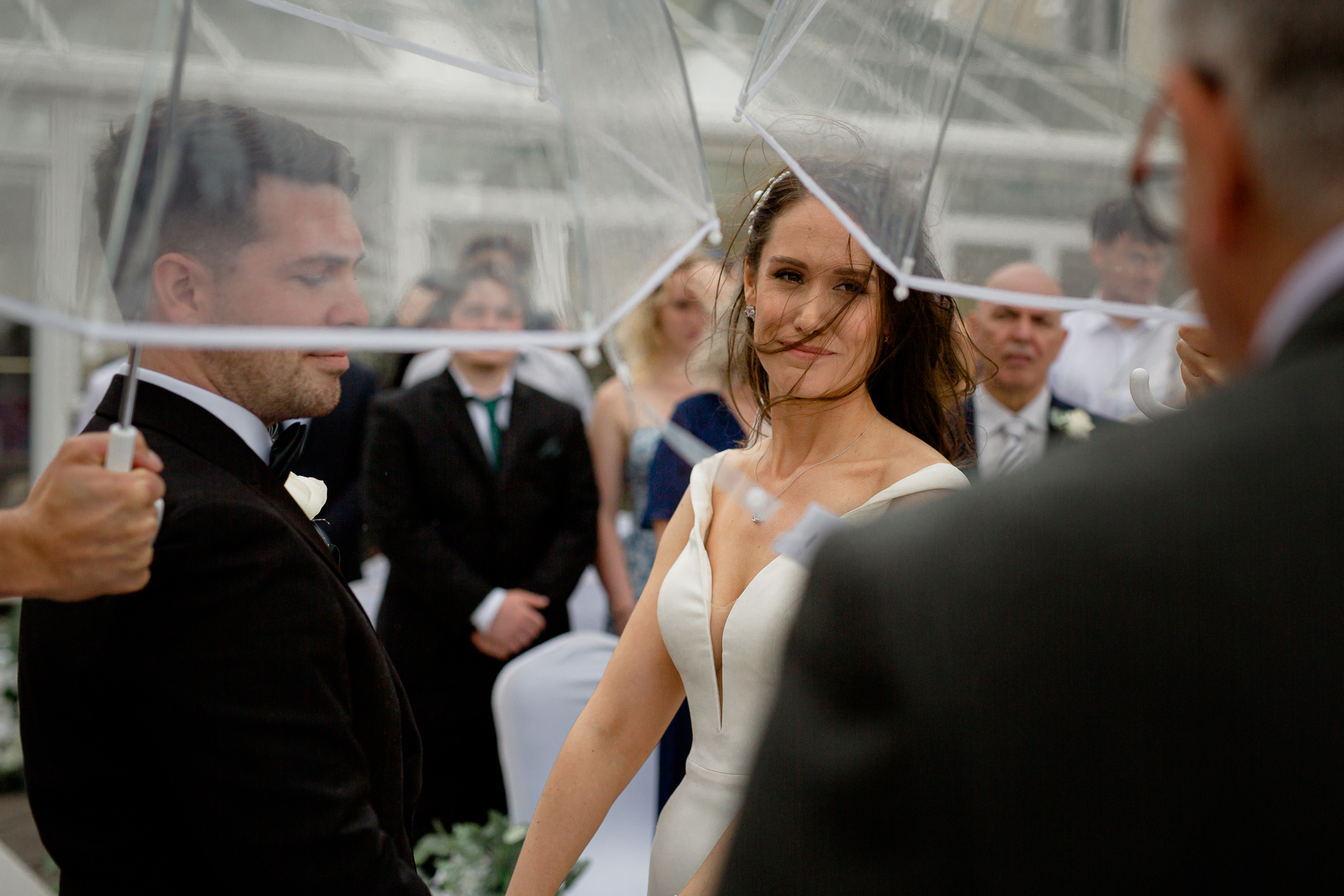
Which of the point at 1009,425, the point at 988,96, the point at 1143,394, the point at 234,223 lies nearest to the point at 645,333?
the point at 1009,425

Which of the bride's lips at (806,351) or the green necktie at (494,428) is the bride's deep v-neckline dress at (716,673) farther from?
the green necktie at (494,428)

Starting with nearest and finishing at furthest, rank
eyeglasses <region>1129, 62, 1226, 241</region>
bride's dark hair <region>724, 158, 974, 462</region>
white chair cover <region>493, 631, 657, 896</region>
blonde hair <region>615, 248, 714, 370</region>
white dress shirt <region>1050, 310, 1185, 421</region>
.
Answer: eyeglasses <region>1129, 62, 1226, 241</region> < bride's dark hair <region>724, 158, 974, 462</region> < white chair cover <region>493, 631, 657, 896</region> < white dress shirt <region>1050, 310, 1185, 421</region> < blonde hair <region>615, 248, 714, 370</region>

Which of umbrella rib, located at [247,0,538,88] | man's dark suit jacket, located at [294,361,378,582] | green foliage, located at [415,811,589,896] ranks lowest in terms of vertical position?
green foliage, located at [415,811,589,896]

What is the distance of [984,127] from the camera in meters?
1.36

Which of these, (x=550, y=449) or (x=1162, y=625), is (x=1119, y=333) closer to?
(x=550, y=449)

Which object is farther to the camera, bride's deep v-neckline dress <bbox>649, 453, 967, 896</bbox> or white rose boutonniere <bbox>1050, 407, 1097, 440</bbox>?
white rose boutonniere <bbox>1050, 407, 1097, 440</bbox>

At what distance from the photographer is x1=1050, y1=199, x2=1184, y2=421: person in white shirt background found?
4.20 feet

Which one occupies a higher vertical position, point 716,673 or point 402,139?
point 402,139

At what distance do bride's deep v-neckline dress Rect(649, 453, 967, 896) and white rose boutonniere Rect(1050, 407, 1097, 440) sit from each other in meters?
1.97

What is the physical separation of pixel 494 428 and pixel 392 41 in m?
2.62

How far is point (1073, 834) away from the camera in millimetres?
664

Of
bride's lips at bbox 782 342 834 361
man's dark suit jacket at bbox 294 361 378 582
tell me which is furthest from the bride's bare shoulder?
man's dark suit jacket at bbox 294 361 378 582

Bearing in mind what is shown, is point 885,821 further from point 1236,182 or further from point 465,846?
point 465,846

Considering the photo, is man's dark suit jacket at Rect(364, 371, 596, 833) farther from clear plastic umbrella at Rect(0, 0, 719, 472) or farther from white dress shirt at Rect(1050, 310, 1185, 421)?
clear plastic umbrella at Rect(0, 0, 719, 472)
